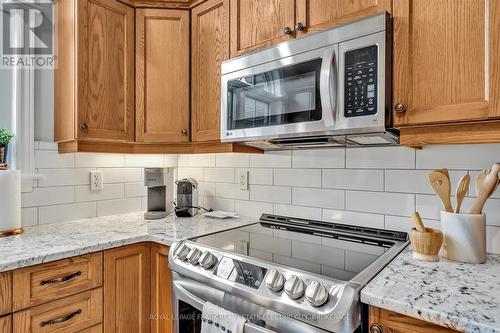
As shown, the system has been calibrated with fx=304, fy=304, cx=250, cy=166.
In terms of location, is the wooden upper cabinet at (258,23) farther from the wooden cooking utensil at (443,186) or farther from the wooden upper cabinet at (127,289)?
the wooden upper cabinet at (127,289)

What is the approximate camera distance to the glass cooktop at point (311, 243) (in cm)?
105

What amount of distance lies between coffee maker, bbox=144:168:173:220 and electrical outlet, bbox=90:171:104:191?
27 cm

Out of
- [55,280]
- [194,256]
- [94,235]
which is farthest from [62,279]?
[194,256]

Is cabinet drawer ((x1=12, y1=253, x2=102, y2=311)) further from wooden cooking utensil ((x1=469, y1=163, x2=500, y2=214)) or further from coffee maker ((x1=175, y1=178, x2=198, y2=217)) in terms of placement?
wooden cooking utensil ((x1=469, y1=163, x2=500, y2=214))

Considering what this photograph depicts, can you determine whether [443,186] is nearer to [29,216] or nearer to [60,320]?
[60,320]

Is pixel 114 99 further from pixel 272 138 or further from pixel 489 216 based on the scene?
pixel 489 216

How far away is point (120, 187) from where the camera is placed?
1.97m

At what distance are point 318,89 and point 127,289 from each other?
3.95 feet

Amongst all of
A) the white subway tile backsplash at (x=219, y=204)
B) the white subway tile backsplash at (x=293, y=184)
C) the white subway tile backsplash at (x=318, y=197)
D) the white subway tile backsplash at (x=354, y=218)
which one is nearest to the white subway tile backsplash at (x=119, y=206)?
the white subway tile backsplash at (x=293, y=184)

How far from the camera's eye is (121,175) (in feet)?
6.46

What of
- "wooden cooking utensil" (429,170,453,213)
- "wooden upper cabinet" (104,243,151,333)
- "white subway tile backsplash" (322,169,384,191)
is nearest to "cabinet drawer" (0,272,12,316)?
"wooden upper cabinet" (104,243,151,333)

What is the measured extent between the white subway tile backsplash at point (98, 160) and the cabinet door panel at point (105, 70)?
0.29m

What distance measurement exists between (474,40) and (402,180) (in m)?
0.61

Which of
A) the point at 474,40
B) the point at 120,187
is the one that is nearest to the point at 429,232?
the point at 474,40
